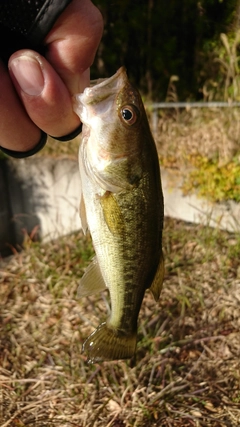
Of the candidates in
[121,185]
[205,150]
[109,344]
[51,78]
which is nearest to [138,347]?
[109,344]

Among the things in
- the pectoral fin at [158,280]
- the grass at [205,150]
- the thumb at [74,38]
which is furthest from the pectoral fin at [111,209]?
the grass at [205,150]

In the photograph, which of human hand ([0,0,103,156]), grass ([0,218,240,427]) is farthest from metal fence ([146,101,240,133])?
human hand ([0,0,103,156])

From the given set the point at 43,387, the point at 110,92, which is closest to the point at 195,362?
the point at 43,387

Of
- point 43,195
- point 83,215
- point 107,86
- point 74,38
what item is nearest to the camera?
point 74,38

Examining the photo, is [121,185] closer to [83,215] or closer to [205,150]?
[83,215]

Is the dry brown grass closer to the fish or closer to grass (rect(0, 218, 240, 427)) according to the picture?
grass (rect(0, 218, 240, 427))

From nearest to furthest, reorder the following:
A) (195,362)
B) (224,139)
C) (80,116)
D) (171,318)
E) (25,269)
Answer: (80,116) → (195,362) → (171,318) → (25,269) → (224,139)

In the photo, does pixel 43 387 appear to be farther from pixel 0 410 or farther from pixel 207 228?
pixel 207 228
